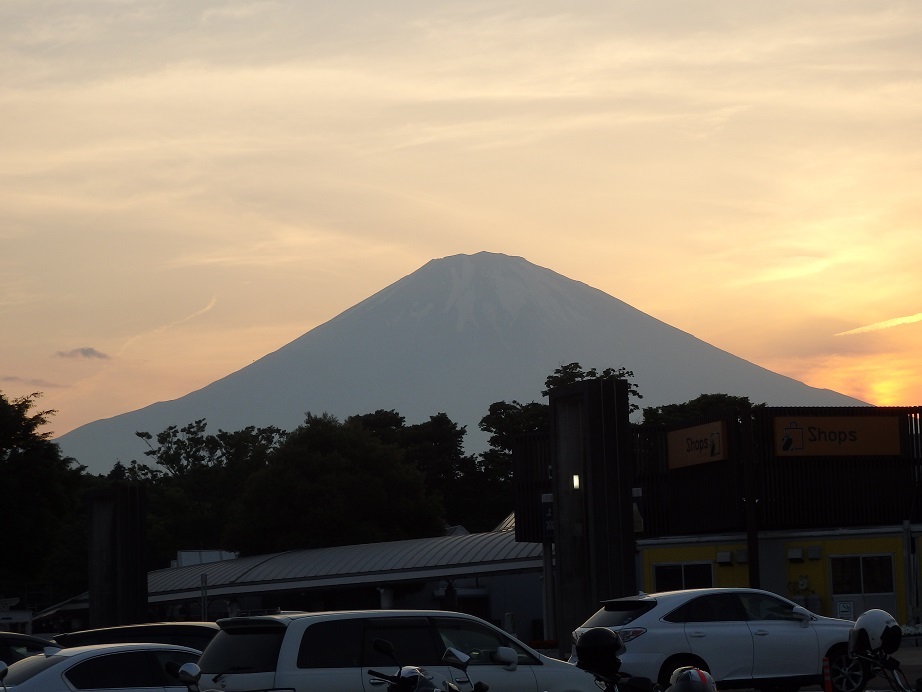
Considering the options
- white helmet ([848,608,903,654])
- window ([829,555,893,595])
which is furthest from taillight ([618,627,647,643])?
window ([829,555,893,595])

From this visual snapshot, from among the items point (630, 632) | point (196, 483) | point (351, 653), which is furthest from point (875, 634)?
point (196, 483)

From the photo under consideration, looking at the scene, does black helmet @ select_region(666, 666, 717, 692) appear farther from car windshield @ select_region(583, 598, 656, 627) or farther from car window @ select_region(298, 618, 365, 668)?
car windshield @ select_region(583, 598, 656, 627)

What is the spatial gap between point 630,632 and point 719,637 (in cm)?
123

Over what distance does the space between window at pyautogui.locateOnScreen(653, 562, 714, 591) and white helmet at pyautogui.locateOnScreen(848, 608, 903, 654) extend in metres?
26.4

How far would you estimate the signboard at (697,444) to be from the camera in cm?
3991

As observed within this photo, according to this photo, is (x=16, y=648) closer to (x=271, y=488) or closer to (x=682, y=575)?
(x=682, y=575)

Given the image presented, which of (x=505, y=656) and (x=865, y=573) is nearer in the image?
(x=505, y=656)

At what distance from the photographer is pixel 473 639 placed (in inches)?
532

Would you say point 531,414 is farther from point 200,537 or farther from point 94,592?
point 94,592

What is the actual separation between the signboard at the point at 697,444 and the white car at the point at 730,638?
823 inches

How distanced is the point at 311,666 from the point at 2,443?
36949mm

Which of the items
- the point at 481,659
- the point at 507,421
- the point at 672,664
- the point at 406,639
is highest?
the point at 507,421

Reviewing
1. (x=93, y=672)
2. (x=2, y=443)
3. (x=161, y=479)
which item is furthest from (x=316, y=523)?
(x=93, y=672)

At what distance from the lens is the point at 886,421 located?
39188mm
